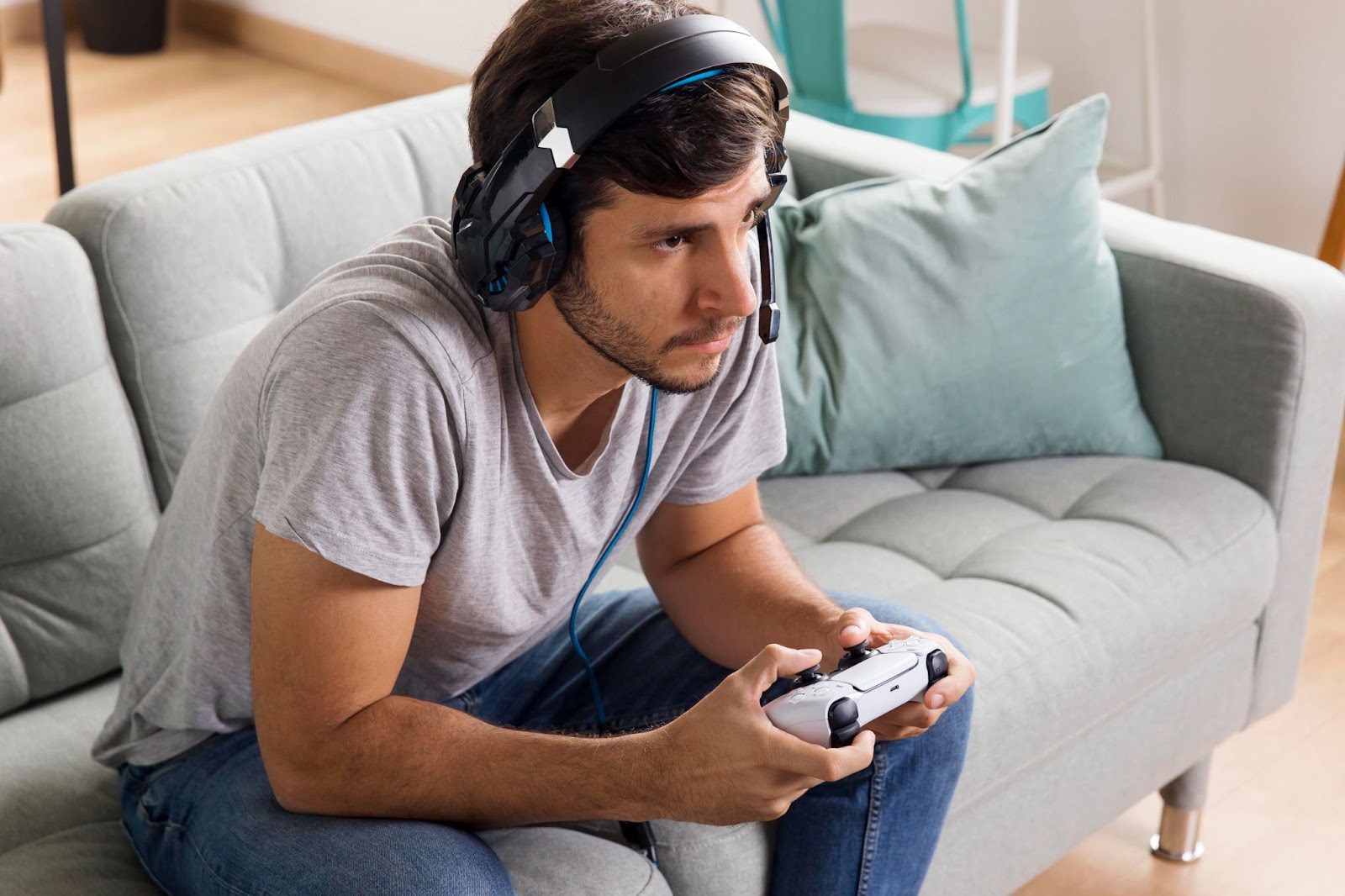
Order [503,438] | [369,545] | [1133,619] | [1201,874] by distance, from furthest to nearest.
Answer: [1201,874], [1133,619], [503,438], [369,545]

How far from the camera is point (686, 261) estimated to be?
44.6 inches


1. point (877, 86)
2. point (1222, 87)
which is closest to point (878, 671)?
point (877, 86)

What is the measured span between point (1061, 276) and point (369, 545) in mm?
1081

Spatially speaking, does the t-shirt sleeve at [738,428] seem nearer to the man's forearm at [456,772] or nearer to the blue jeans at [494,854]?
the blue jeans at [494,854]

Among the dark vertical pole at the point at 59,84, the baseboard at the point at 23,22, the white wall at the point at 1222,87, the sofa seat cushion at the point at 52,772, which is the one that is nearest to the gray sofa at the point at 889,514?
the sofa seat cushion at the point at 52,772

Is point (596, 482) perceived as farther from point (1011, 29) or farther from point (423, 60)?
point (423, 60)

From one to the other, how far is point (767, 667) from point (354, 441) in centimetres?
33

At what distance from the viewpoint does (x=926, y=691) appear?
1.20m

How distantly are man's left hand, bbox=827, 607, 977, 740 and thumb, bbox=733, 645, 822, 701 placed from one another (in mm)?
95

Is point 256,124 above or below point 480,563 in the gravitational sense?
below

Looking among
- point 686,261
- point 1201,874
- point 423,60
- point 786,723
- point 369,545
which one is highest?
point 686,261

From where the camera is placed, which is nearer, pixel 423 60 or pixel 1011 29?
pixel 1011 29

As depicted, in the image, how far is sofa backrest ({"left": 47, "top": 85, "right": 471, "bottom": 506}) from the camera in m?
1.54

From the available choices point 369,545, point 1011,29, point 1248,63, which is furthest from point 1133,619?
point 1248,63
